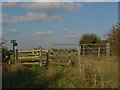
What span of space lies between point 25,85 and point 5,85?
2.51ft

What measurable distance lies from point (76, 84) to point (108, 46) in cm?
1337

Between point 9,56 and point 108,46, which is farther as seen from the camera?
point 108,46

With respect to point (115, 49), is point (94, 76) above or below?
below

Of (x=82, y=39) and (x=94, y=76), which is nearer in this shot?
(x=94, y=76)

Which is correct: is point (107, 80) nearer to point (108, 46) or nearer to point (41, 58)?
point (41, 58)

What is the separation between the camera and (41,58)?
1434 centimetres

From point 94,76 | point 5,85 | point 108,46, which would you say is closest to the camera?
point 5,85

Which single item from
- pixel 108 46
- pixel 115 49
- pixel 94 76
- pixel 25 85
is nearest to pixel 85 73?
pixel 94 76

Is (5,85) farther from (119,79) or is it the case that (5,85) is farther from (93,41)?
(93,41)

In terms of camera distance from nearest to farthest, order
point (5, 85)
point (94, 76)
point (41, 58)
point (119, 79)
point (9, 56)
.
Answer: point (5, 85) → point (94, 76) → point (119, 79) → point (9, 56) → point (41, 58)

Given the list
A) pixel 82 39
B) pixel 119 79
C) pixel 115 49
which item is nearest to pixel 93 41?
pixel 82 39

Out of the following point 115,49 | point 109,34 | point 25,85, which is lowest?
point 25,85

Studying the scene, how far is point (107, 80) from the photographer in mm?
7930

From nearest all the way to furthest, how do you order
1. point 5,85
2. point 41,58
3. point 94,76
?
point 5,85 < point 94,76 < point 41,58
